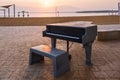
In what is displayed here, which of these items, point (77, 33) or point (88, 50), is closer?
point (77, 33)

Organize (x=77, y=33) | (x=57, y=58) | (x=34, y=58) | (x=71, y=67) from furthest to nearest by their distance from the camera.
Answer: (x=34, y=58) < (x=71, y=67) < (x=77, y=33) < (x=57, y=58)

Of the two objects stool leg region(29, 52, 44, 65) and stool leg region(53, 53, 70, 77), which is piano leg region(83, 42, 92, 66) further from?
stool leg region(29, 52, 44, 65)

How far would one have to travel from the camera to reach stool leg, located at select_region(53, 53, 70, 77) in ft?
10.5

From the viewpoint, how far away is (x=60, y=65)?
330 cm

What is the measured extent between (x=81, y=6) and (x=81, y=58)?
6.67 meters

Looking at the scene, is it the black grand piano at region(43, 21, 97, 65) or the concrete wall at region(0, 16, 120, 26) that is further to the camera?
the concrete wall at region(0, 16, 120, 26)

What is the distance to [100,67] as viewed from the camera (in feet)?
12.1

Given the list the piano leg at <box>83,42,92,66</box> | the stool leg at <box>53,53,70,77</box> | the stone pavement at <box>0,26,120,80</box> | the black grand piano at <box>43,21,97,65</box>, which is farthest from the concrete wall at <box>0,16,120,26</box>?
the stool leg at <box>53,53,70,77</box>

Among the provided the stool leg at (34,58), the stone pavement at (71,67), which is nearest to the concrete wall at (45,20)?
the stone pavement at (71,67)

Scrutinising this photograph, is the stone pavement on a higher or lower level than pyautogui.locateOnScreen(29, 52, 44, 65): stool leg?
lower

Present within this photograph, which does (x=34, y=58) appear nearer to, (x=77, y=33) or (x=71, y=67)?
(x=71, y=67)

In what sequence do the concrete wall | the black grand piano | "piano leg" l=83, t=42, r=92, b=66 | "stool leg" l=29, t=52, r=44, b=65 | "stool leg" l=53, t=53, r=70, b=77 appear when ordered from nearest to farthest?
"stool leg" l=53, t=53, r=70, b=77 < the black grand piano < "piano leg" l=83, t=42, r=92, b=66 < "stool leg" l=29, t=52, r=44, b=65 < the concrete wall

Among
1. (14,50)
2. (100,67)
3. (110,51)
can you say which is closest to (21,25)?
(14,50)

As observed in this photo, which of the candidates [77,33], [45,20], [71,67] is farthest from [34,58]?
[45,20]
